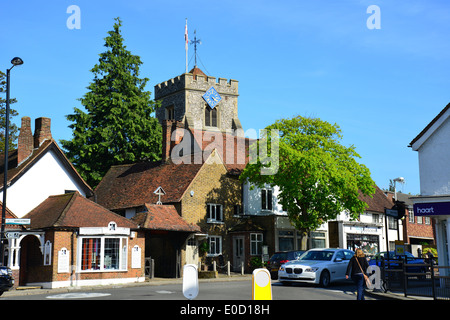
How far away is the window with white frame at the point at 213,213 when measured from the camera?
40.8m

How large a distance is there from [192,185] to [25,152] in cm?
1162

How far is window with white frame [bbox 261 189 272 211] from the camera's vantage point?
Result: 1762 inches

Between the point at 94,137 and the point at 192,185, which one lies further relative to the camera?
the point at 94,137

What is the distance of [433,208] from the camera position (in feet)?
71.3

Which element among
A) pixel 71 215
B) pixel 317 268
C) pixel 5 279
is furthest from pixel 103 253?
pixel 317 268

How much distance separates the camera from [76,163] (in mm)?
49594

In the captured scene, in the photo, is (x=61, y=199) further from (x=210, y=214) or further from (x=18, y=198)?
(x=210, y=214)

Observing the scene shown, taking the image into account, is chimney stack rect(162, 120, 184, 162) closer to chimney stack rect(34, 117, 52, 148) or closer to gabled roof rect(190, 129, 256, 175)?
gabled roof rect(190, 129, 256, 175)

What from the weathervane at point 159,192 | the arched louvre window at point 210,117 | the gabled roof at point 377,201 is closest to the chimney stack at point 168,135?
the weathervane at point 159,192

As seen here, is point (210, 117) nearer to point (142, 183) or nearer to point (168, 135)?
point (168, 135)

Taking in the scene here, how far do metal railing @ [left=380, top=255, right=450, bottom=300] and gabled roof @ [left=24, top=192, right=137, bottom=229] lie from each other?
15.3m

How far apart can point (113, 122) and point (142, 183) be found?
8.53 m
